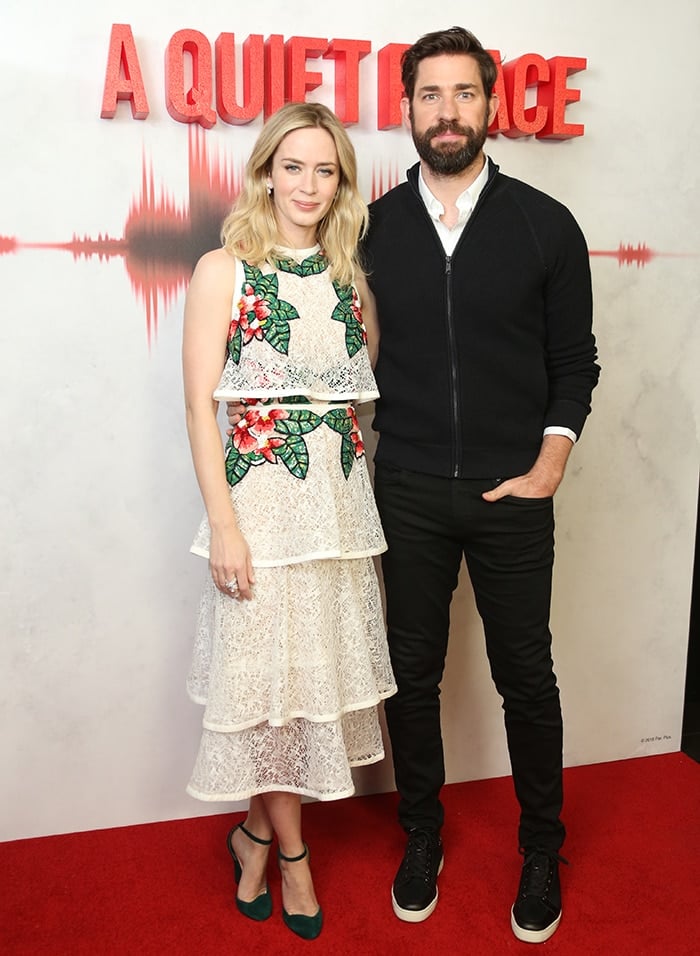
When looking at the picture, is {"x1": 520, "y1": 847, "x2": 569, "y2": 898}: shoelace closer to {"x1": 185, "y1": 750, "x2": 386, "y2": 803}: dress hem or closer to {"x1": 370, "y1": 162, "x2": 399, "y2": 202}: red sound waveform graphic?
{"x1": 185, "y1": 750, "x2": 386, "y2": 803}: dress hem

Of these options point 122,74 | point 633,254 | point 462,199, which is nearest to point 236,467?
point 462,199

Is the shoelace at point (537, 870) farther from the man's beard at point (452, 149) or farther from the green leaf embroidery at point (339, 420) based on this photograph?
the man's beard at point (452, 149)

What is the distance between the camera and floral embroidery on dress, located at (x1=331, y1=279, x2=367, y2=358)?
2.09m

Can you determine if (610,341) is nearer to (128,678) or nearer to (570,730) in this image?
(570,730)

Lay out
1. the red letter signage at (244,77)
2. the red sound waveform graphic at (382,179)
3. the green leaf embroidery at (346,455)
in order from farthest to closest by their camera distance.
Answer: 1. the red sound waveform graphic at (382,179)
2. the red letter signage at (244,77)
3. the green leaf embroidery at (346,455)

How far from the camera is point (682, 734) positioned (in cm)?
309

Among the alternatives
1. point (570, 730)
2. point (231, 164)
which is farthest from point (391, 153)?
point (570, 730)

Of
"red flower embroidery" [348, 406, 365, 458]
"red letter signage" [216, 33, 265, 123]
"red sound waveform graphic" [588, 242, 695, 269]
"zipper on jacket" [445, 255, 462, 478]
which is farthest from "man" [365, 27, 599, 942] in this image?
"red sound waveform graphic" [588, 242, 695, 269]

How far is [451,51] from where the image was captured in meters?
2.11

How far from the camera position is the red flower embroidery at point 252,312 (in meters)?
2.00

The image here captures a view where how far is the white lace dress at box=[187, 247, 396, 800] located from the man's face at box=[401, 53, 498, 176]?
0.34 metres

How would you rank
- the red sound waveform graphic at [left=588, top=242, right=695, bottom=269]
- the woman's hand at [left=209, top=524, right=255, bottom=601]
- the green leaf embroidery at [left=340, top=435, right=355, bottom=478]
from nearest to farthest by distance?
the woman's hand at [left=209, top=524, right=255, bottom=601] → the green leaf embroidery at [left=340, top=435, right=355, bottom=478] → the red sound waveform graphic at [left=588, top=242, right=695, bottom=269]

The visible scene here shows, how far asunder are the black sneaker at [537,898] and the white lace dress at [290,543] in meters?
0.50

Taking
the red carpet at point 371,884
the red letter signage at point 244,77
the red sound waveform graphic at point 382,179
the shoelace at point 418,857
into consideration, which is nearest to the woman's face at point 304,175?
the red letter signage at point 244,77
